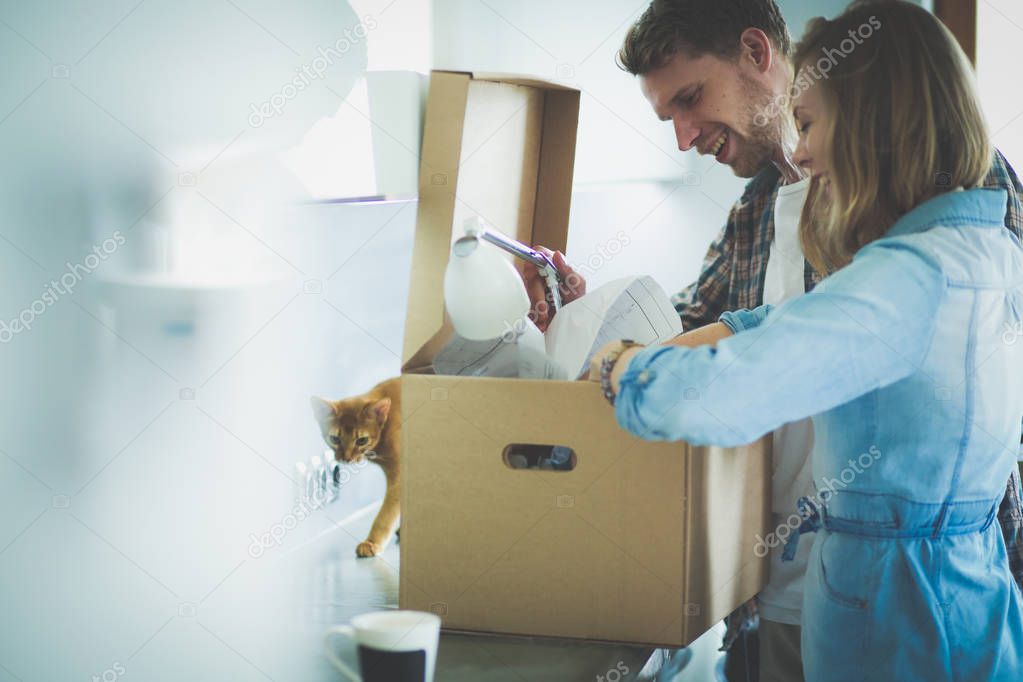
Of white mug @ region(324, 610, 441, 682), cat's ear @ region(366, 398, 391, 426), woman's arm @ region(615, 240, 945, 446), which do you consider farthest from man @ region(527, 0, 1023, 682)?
white mug @ region(324, 610, 441, 682)

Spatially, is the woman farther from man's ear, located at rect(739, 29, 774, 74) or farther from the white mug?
man's ear, located at rect(739, 29, 774, 74)

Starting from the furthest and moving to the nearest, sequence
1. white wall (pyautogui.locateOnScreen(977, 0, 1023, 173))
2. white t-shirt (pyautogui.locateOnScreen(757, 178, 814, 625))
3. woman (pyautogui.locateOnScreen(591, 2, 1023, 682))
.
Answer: white wall (pyautogui.locateOnScreen(977, 0, 1023, 173)) → white t-shirt (pyautogui.locateOnScreen(757, 178, 814, 625)) → woman (pyautogui.locateOnScreen(591, 2, 1023, 682))

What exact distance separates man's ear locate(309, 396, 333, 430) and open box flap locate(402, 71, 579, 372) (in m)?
0.34

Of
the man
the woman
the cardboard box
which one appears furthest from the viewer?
the man

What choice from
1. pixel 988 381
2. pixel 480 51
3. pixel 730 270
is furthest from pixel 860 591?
pixel 480 51

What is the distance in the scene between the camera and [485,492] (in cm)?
102

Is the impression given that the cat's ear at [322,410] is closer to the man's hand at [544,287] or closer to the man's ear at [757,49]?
the man's hand at [544,287]

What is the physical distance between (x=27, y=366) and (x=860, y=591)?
810 millimetres

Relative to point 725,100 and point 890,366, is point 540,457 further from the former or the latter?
point 725,100

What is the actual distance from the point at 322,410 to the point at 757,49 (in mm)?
853

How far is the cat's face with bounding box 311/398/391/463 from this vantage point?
1.38 meters

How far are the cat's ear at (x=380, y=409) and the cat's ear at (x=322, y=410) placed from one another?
56 millimetres

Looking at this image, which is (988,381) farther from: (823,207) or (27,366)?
(27,366)

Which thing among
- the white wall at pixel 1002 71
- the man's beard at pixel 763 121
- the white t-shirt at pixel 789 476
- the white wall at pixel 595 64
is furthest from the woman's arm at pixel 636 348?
the white wall at pixel 1002 71
